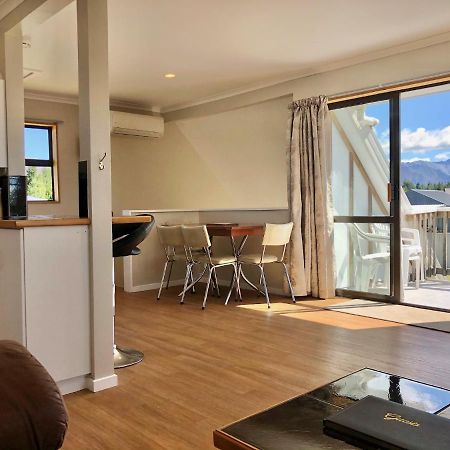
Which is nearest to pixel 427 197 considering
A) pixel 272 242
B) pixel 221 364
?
pixel 272 242

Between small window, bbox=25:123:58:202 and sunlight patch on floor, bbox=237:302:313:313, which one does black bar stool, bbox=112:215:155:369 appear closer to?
sunlight patch on floor, bbox=237:302:313:313

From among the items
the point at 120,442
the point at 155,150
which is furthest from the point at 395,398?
the point at 155,150

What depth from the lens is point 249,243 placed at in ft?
18.5

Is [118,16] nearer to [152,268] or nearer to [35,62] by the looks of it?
[35,62]

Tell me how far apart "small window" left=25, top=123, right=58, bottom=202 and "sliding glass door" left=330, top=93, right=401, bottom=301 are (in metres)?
3.58

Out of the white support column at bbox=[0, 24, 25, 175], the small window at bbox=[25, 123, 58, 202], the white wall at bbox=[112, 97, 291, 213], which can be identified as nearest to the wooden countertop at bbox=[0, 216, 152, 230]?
the white support column at bbox=[0, 24, 25, 175]

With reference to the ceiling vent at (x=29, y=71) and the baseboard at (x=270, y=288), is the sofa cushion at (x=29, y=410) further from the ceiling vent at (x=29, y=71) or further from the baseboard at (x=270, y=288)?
the ceiling vent at (x=29, y=71)

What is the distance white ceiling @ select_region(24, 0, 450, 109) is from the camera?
11.6ft

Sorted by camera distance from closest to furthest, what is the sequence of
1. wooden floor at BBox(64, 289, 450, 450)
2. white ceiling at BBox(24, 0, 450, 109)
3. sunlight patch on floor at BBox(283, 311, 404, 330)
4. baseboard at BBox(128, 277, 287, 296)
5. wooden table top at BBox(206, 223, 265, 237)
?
wooden floor at BBox(64, 289, 450, 450), white ceiling at BBox(24, 0, 450, 109), sunlight patch on floor at BBox(283, 311, 404, 330), wooden table top at BBox(206, 223, 265, 237), baseboard at BBox(128, 277, 287, 296)

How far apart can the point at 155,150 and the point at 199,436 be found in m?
5.65

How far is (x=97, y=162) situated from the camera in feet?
8.53

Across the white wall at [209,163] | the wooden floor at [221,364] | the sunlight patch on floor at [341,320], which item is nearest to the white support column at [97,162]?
the wooden floor at [221,364]

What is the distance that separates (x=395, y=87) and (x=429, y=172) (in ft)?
3.94

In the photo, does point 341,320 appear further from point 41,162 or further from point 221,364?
point 41,162
